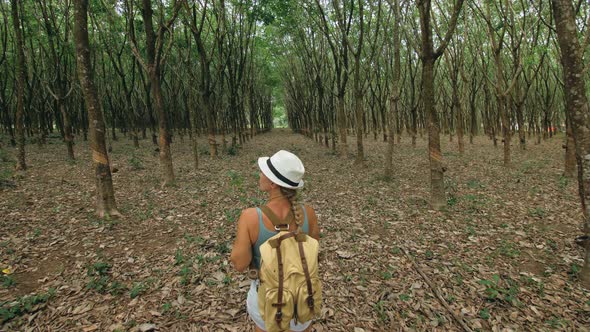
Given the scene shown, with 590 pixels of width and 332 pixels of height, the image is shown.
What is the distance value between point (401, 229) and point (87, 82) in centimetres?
825

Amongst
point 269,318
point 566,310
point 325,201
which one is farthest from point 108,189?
point 566,310

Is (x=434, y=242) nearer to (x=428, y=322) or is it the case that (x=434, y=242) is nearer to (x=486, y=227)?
(x=486, y=227)

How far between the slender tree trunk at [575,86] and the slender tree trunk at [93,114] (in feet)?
29.3

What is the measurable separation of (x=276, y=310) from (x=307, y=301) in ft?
0.77

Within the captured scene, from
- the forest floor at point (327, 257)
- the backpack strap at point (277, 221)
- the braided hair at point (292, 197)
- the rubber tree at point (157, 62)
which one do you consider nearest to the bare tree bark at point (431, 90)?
the forest floor at point (327, 257)

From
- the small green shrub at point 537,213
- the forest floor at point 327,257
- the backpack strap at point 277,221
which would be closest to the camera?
the backpack strap at point 277,221

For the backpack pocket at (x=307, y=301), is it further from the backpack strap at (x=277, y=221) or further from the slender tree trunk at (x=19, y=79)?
the slender tree trunk at (x=19, y=79)

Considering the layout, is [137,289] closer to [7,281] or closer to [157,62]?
[7,281]

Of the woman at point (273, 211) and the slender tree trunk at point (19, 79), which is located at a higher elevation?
the slender tree trunk at point (19, 79)

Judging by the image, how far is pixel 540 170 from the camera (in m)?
13.1

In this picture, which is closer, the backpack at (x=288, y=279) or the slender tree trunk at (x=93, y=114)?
the backpack at (x=288, y=279)

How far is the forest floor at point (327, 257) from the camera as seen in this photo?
4199 millimetres

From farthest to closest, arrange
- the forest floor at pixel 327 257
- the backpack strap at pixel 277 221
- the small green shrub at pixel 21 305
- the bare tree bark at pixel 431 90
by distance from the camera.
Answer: the bare tree bark at pixel 431 90
the forest floor at pixel 327 257
the small green shrub at pixel 21 305
the backpack strap at pixel 277 221

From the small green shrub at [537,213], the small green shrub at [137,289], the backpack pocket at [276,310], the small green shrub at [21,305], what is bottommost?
the small green shrub at [537,213]
